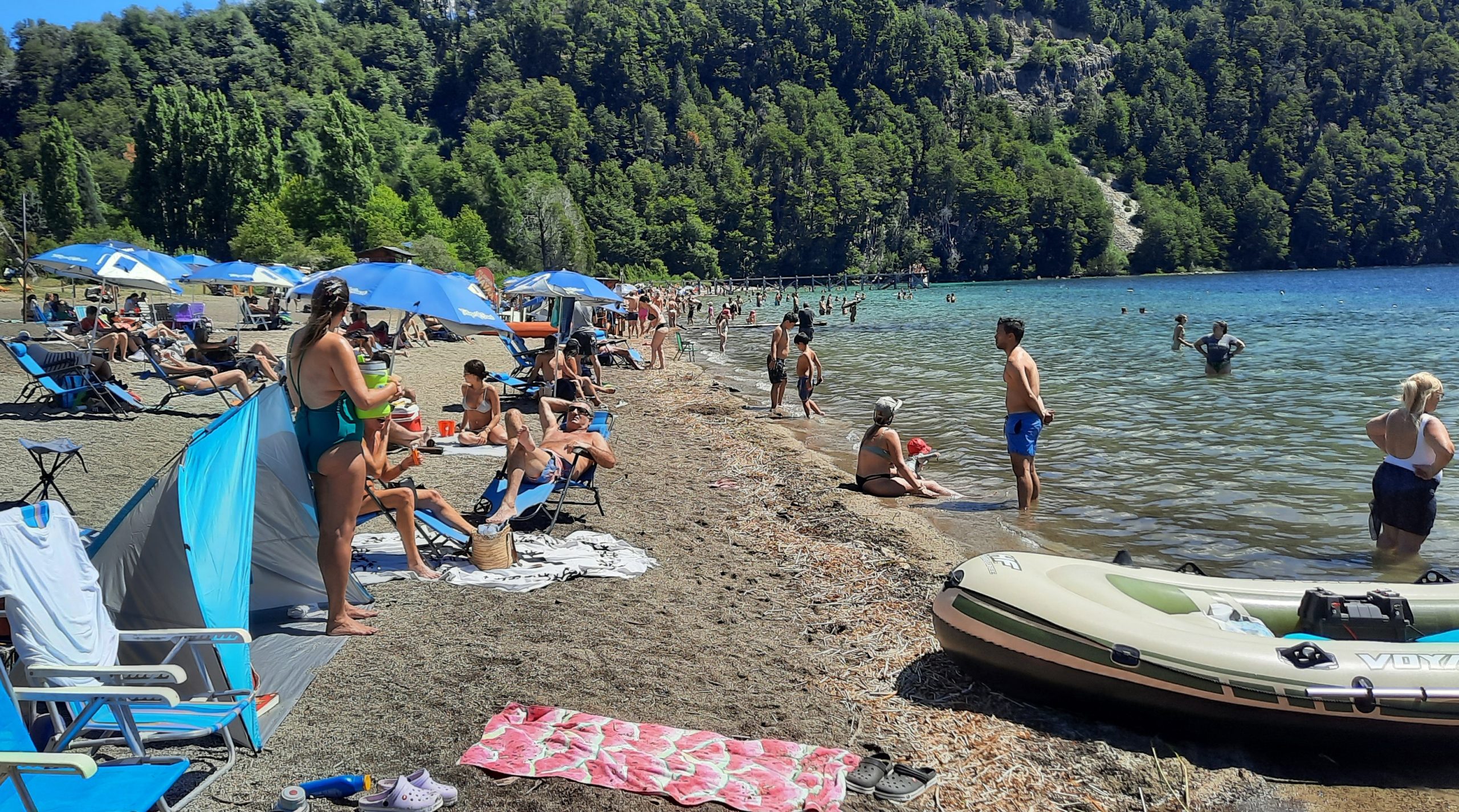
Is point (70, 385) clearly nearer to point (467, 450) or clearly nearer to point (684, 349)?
point (467, 450)

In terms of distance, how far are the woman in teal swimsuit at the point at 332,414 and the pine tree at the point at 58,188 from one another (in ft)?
217

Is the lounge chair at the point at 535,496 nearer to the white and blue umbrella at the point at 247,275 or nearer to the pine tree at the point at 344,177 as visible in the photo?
the white and blue umbrella at the point at 247,275

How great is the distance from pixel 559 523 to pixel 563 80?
5073 inches

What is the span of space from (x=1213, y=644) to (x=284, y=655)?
13.4ft

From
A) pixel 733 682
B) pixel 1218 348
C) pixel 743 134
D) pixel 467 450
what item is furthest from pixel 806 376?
pixel 743 134

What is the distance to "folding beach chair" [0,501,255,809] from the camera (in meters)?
2.76

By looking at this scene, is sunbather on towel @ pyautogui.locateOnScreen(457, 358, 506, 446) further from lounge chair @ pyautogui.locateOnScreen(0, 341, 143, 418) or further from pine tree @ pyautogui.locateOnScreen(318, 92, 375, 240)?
pine tree @ pyautogui.locateOnScreen(318, 92, 375, 240)

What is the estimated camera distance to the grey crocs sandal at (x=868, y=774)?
3.24 m

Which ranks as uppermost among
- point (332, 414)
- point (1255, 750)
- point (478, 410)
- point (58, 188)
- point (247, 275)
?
point (58, 188)

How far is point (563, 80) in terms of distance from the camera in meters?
125

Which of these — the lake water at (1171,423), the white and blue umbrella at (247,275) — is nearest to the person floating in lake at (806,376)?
the lake water at (1171,423)

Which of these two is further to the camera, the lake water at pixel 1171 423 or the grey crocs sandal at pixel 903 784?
the lake water at pixel 1171 423

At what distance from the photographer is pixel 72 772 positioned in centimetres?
217

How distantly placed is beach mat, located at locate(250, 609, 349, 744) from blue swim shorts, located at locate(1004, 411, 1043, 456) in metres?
5.63
